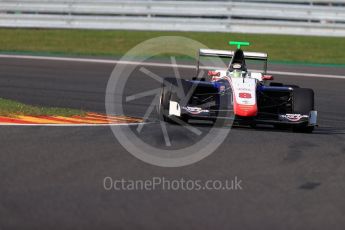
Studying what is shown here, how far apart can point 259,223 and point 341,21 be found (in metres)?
17.4

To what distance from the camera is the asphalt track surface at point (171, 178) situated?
5.32 m

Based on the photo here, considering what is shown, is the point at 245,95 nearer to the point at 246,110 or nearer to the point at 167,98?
the point at 246,110

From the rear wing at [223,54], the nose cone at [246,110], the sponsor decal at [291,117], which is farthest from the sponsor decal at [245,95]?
the rear wing at [223,54]

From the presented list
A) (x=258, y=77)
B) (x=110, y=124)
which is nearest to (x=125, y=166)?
(x=110, y=124)

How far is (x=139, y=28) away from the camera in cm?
2255

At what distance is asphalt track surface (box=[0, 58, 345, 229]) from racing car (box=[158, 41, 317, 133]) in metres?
0.28

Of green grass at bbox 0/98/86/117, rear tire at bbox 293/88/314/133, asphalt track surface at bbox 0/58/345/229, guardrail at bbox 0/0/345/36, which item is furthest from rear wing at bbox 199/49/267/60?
guardrail at bbox 0/0/345/36

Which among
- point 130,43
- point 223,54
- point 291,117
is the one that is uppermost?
point 223,54

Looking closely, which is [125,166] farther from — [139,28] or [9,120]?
[139,28]

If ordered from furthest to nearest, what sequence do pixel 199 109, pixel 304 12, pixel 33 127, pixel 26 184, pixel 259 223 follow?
1. pixel 304 12
2. pixel 199 109
3. pixel 33 127
4. pixel 26 184
5. pixel 259 223

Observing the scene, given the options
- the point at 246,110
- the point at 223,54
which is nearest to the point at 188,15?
the point at 223,54

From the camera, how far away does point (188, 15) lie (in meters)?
22.2

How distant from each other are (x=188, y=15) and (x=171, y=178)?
1606 centimetres

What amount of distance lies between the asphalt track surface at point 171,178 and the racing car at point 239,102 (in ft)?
0.93
